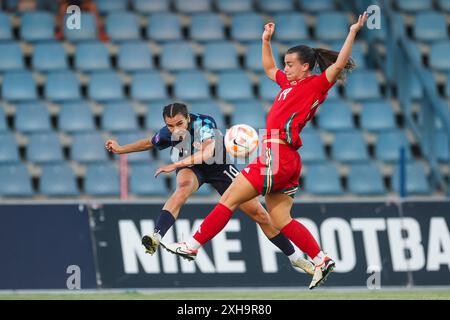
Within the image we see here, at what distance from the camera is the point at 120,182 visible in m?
14.3

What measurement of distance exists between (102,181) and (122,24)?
2.88 meters

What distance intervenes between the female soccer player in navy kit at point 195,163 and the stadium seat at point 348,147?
16.2ft

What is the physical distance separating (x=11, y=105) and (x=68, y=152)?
1015mm

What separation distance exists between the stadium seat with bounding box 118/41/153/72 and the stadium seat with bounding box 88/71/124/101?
0.36 metres

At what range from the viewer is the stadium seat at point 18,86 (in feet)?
51.0

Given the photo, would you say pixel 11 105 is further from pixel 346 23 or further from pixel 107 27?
pixel 346 23

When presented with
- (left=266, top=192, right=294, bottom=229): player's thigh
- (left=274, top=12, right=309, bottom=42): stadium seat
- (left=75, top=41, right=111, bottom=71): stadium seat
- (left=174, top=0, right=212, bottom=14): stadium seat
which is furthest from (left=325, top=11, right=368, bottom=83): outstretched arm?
(left=174, top=0, right=212, bottom=14): stadium seat

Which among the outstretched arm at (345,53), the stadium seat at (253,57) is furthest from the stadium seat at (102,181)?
the outstretched arm at (345,53)

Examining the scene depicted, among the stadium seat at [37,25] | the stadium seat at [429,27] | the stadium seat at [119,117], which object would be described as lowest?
the stadium seat at [119,117]

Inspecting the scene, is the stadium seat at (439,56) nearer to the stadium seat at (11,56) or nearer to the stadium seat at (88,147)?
the stadium seat at (88,147)

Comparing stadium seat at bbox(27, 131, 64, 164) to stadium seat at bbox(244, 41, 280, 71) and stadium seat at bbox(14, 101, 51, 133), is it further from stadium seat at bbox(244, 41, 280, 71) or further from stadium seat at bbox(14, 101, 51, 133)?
stadium seat at bbox(244, 41, 280, 71)

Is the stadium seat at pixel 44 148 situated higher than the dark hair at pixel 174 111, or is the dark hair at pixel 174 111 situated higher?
the dark hair at pixel 174 111

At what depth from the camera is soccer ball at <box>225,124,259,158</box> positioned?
9.91 metres

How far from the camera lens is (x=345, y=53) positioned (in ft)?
29.2
